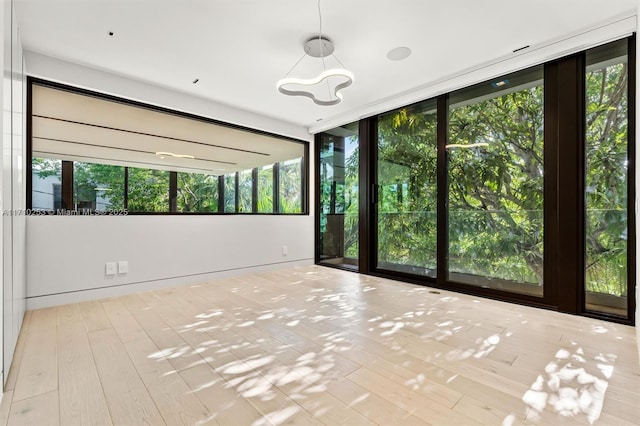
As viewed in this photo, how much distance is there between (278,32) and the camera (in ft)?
8.38

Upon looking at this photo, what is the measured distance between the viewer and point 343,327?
7.91ft

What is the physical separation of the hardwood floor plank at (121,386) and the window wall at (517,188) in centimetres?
318

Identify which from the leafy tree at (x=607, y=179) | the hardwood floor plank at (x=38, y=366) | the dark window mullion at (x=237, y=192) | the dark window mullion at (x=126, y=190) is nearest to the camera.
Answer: the hardwood floor plank at (x=38, y=366)

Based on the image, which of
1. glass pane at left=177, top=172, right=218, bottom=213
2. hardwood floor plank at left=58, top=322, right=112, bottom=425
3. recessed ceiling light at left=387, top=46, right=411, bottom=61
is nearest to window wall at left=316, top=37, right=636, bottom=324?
recessed ceiling light at left=387, top=46, right=411, bottom=61

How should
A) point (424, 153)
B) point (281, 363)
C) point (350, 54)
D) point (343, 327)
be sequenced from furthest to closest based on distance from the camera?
point (424, 153), point (350, 54), point (343, 327), point (281, 363)

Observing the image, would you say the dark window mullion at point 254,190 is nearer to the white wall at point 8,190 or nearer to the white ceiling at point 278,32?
the white ceiling at point 278,32

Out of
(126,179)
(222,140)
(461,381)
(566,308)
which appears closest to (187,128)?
(222,140)

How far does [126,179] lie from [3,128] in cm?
202

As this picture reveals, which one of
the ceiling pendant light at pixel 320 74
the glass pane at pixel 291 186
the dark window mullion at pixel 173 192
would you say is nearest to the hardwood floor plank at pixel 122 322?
the dark window mullion at pixel 173 192

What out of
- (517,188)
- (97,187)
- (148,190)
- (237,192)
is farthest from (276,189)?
(517,188)

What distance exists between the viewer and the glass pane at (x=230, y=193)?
14.3ft

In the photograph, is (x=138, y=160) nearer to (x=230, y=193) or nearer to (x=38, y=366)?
(x=230, y=193)

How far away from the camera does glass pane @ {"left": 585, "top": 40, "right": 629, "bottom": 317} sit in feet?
8.29

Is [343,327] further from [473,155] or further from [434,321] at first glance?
[473,155]
